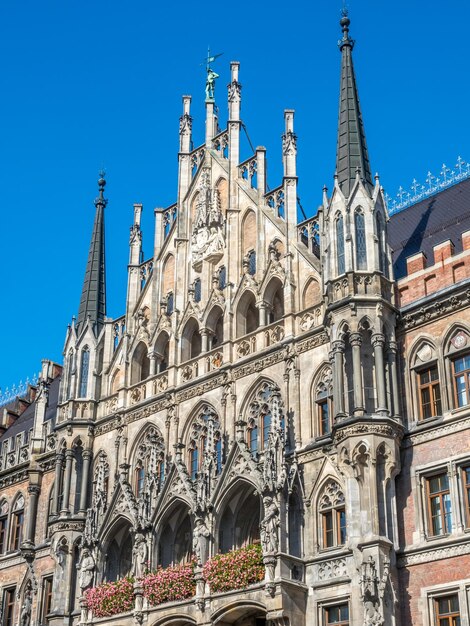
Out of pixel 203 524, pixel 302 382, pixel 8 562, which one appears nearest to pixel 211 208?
pixel 302 382

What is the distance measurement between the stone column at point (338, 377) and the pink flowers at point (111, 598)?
8611 mm

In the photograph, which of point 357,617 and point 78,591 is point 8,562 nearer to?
point 78,591

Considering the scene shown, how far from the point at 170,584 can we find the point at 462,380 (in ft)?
33.4

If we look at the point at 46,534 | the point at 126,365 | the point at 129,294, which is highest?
the point at 129,294

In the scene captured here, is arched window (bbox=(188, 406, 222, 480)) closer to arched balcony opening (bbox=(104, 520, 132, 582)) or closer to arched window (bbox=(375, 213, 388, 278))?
arched balcony opening (bbox=(104, 520, 132, 582))

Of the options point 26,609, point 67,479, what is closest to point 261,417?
point 67,479

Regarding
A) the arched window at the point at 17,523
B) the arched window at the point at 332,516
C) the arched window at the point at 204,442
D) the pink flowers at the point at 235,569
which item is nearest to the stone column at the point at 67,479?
the arched window at the point at 17,523

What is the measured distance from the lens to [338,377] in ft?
95.5

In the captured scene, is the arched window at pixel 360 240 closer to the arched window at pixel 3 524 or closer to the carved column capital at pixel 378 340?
the carved column capital at pixel 378 340

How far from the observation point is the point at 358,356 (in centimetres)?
2903

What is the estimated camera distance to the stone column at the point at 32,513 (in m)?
39.0

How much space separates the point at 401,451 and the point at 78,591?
12831mm

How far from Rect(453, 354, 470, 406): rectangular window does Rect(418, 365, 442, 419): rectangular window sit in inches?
22.4

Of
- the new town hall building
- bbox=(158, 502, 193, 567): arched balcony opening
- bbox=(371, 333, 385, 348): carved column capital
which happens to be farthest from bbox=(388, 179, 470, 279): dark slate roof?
bbox=(158, 502, 193, 567): arched balcony opening
